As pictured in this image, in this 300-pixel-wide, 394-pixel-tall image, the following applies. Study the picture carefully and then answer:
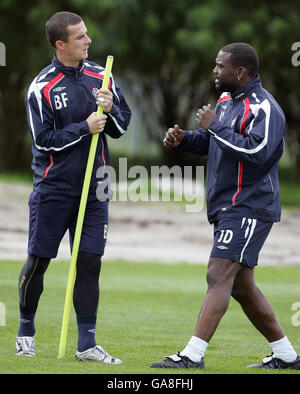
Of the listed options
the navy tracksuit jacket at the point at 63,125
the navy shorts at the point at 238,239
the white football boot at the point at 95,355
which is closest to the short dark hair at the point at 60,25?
the navy tracksuit jacket at the point at 63,125

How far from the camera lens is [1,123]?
29.9 meters

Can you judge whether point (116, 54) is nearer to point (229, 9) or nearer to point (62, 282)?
point (229, 9)

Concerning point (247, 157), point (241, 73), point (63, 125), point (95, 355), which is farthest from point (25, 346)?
point (241, 73)

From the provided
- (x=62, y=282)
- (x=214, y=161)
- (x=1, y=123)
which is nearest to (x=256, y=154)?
(x=214, y=161)

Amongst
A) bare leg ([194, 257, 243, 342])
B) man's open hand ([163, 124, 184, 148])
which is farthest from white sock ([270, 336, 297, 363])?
man's open hand ([163, 124, 184, 148])

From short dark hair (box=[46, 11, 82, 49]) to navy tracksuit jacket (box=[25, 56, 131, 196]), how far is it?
0.17 m

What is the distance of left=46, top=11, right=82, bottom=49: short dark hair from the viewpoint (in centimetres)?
726

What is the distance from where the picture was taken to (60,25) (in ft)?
23.9

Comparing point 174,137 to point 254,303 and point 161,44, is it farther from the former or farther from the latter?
point 161,44

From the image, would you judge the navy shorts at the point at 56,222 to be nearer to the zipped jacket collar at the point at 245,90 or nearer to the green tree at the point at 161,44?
the zipped jacket collar at the point at 245,90

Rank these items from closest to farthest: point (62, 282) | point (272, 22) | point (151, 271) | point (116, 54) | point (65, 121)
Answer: point (65, 121)
point (62, 282)
point (151, 271)
point (272, 22)
point (116, 54)

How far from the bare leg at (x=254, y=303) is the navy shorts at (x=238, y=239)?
15cm

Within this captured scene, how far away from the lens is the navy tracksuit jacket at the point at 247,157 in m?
6.69
